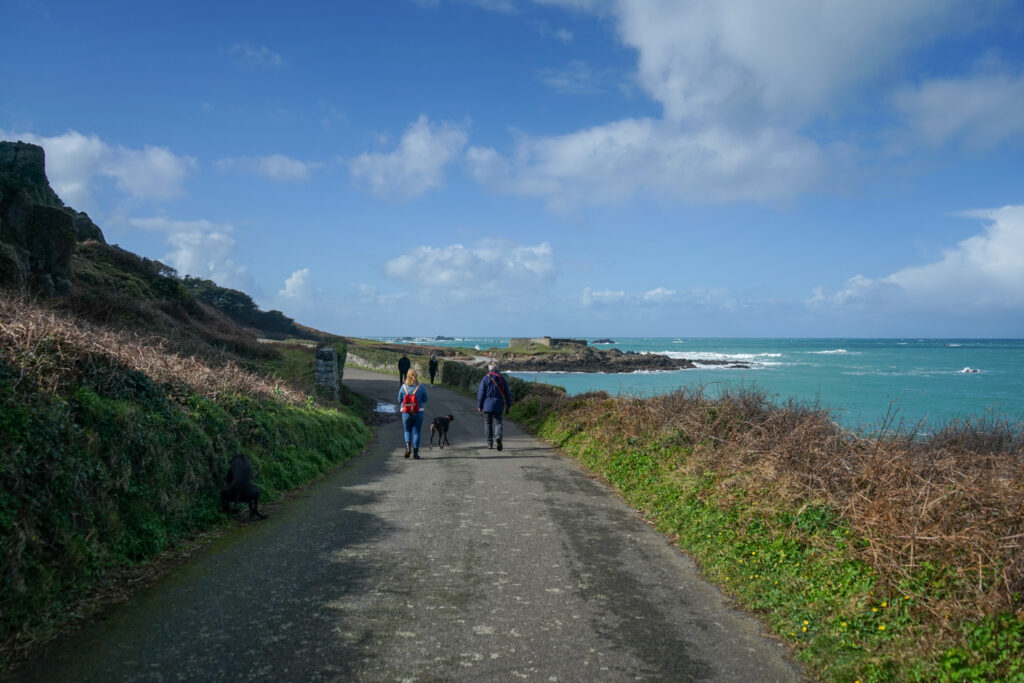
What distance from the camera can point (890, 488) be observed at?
5.61 meters

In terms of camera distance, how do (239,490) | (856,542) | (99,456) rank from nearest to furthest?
(856,542) < (99,456) < (239,490)

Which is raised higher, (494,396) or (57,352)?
(57,352)

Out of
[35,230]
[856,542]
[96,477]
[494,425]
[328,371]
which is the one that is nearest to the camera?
[856,542]

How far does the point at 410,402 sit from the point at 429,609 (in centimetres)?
753

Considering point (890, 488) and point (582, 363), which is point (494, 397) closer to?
point (890, 488)

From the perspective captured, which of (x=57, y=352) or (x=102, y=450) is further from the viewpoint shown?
(x=57, y=352)

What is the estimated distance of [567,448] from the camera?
13625mm

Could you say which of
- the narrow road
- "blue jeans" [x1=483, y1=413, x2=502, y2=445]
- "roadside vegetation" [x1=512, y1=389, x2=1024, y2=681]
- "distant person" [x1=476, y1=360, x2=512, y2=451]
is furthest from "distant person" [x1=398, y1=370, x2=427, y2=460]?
"roadside vegetation" [x1=512, y1=389, x2=1024, y2=681]

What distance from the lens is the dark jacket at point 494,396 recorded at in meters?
13.1

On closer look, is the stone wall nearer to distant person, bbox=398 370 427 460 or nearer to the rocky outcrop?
the rocky outcrop

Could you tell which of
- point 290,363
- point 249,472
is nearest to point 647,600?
point 249,472

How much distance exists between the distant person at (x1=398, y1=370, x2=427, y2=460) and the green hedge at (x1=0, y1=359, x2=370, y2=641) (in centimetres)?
349

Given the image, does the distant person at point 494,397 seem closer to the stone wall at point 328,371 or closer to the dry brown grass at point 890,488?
the dry brown grass at point 890,488

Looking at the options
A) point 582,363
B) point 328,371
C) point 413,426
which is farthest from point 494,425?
point 582,363
